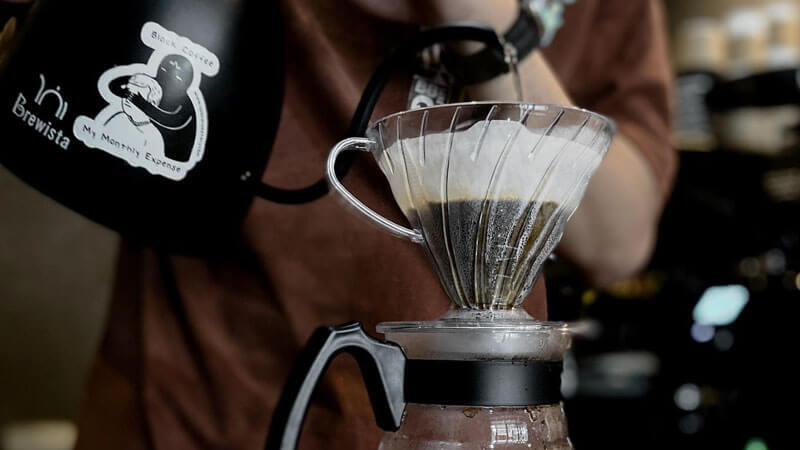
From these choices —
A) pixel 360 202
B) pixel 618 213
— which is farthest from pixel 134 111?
pixel 618 213

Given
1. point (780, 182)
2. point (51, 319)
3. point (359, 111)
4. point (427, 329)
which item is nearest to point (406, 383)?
point (427, 329)

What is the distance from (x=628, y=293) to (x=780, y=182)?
1.35ft

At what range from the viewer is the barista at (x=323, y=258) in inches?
20.7

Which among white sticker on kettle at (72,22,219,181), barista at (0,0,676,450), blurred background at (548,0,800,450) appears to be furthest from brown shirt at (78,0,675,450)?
blurred background at (548,0,800,450)

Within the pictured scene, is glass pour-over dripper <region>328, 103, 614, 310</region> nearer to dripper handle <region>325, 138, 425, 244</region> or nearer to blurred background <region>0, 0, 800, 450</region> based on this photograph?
dripper handle <region>325, 138, 425, 244</region>

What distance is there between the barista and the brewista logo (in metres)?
0.16

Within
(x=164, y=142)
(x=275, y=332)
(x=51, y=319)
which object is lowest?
(x=51, y=319)

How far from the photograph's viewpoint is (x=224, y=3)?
19.7 inches

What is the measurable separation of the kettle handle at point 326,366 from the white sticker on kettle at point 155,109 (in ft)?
0.51

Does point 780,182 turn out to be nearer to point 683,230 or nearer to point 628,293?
point 683,230

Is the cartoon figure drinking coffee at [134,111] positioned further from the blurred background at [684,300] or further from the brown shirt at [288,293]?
the blurred background at [684,300]

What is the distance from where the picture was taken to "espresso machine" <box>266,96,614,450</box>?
391mm

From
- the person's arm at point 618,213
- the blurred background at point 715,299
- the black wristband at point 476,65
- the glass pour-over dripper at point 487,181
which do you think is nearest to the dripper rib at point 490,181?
the glass pour-over dripper at point 487,181

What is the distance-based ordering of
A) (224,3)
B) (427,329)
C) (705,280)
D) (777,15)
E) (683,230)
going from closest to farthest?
(427,329) < (224,3) < (705,280) < (683,230) < (777,15)
